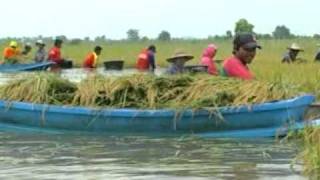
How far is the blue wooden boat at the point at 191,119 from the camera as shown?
10.3 meters

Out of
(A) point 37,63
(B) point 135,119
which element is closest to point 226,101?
(B) point 135,119

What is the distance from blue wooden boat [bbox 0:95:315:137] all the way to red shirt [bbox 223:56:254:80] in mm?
751

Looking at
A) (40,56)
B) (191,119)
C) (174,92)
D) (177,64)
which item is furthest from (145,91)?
(40,56)

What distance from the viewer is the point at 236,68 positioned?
10891 millimetres

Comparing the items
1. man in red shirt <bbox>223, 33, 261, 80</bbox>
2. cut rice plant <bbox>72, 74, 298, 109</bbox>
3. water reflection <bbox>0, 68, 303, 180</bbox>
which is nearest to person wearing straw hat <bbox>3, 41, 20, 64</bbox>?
water reflection <bbox>0, 68, 303, 180</bbox>

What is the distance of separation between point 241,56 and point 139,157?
7.53 feet

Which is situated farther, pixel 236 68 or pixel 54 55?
pixel 54 55

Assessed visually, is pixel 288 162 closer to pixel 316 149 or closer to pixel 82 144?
pixel 316 149

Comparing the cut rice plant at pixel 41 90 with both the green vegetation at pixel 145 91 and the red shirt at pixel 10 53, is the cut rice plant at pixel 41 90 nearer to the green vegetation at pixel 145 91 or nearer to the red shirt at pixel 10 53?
the green vegetation at pixel 145 91

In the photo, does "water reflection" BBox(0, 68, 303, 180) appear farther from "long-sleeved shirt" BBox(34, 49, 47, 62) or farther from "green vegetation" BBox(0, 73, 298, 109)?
"long-sleeved shirt" BBox(34, 49, 47, 62)

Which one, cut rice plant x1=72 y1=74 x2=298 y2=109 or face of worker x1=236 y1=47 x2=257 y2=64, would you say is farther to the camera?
face of worker x1=236 y1=47 x2=257 y2=64

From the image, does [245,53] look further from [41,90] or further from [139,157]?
[41,90]

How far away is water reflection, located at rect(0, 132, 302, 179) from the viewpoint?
820 centimetres

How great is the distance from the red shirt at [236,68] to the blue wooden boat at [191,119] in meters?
0.75
